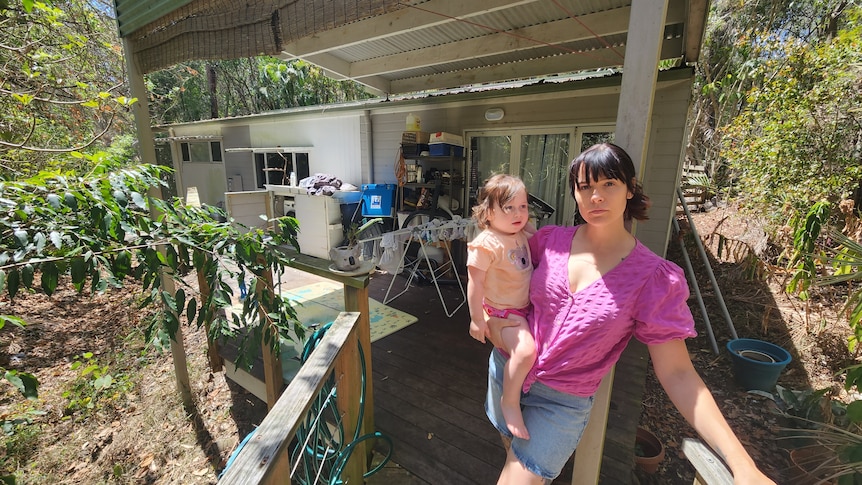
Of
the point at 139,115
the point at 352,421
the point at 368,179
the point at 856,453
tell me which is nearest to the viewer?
the point at 856,453

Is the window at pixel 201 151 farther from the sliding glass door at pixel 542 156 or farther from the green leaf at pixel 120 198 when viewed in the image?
the green leaf at pixel 120 198

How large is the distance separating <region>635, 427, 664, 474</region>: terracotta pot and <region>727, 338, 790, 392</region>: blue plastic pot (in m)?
1.58

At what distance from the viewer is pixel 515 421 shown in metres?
1.20

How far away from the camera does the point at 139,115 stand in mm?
2953

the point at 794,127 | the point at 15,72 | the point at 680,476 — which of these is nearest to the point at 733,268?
the point at 794,127

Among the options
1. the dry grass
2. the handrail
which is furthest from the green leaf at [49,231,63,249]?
the dry grass

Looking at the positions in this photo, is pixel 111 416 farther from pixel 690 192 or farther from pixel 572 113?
pixel 690 192

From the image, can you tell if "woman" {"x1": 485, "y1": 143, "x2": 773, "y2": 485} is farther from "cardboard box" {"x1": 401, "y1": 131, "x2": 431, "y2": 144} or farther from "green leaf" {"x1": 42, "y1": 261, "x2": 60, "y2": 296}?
"cardboard box" {"x1": 401, "y1": 131, "x2": 431, "y2": 144}

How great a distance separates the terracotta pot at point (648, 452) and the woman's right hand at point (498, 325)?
6.11 ft

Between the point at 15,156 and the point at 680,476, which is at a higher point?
the point at 15,156

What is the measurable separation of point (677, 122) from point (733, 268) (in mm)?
2913

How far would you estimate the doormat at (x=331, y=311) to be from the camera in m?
3.86

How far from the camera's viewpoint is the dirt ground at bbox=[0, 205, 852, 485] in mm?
2889

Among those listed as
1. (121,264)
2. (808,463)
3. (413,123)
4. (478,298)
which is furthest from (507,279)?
(413,123)
